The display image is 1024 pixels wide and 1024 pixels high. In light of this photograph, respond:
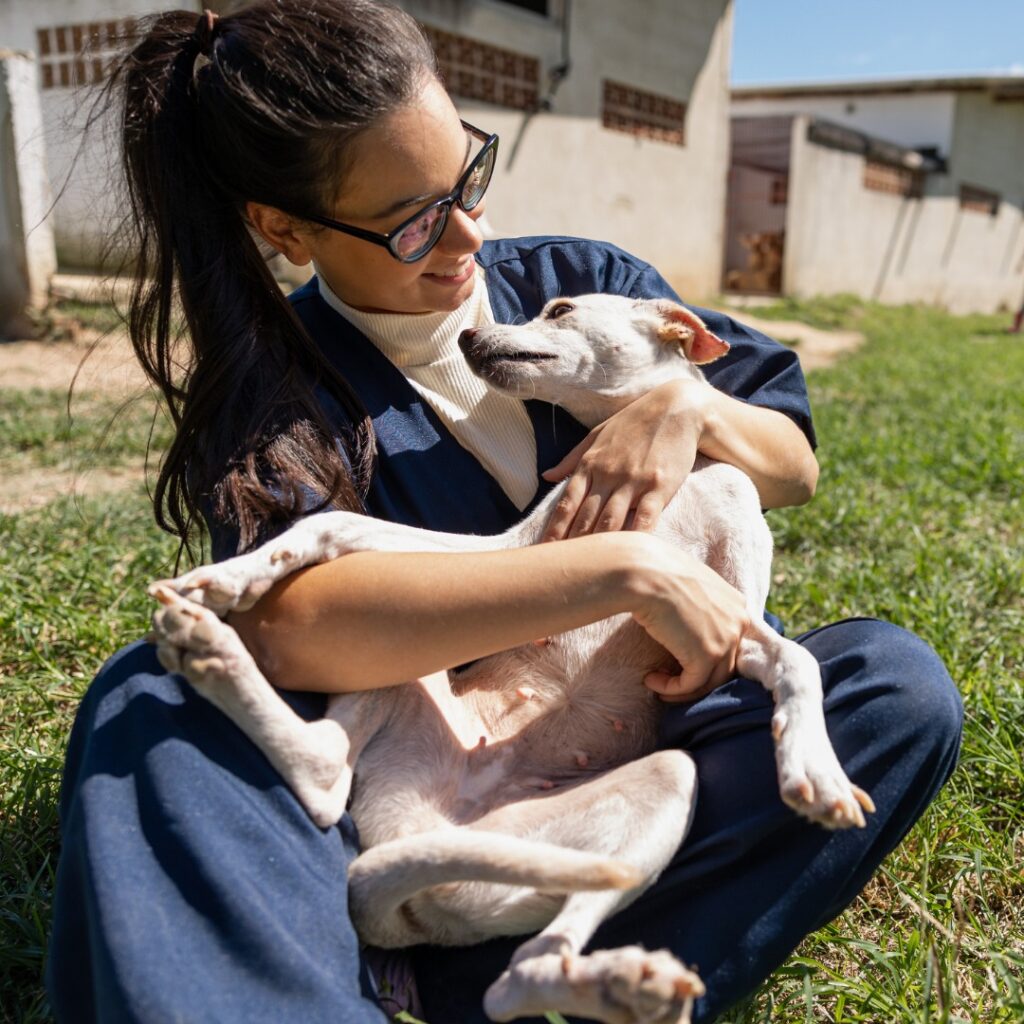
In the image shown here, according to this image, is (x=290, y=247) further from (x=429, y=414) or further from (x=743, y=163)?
(x=743, y=163)

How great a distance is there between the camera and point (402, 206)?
1.92m

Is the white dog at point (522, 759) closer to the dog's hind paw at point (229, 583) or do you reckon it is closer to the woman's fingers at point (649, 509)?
the dog's hind paw at point (229, 583)

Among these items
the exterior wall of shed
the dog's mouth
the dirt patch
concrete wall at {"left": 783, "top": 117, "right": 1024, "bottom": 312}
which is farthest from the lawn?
the exterior wall of shed

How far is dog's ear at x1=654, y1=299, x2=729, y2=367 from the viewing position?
242 cm

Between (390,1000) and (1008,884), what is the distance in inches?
49.3

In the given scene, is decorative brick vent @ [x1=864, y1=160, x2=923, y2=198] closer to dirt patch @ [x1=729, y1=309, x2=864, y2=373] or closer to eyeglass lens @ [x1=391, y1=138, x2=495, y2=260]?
dirt patch @ [x1=729, y1=309, x2=864, y2=373]

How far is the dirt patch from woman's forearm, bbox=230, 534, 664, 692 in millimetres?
8330

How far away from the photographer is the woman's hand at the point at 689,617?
1.73 meters

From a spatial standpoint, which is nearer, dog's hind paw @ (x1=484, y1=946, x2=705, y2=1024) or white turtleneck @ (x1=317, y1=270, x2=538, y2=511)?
dog's hind paw @ (x1=484, y1=946, x2=705, y2=1024)

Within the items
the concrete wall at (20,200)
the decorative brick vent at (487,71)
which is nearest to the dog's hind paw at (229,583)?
the concrete wall at (20,200)

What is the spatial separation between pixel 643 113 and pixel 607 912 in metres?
11.5

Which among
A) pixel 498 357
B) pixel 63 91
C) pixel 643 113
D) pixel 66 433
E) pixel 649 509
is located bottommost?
pixel 66 433

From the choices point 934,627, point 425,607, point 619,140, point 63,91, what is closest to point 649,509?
point 425,607

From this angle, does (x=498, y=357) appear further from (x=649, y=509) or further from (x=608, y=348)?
(x=649, y=509)
